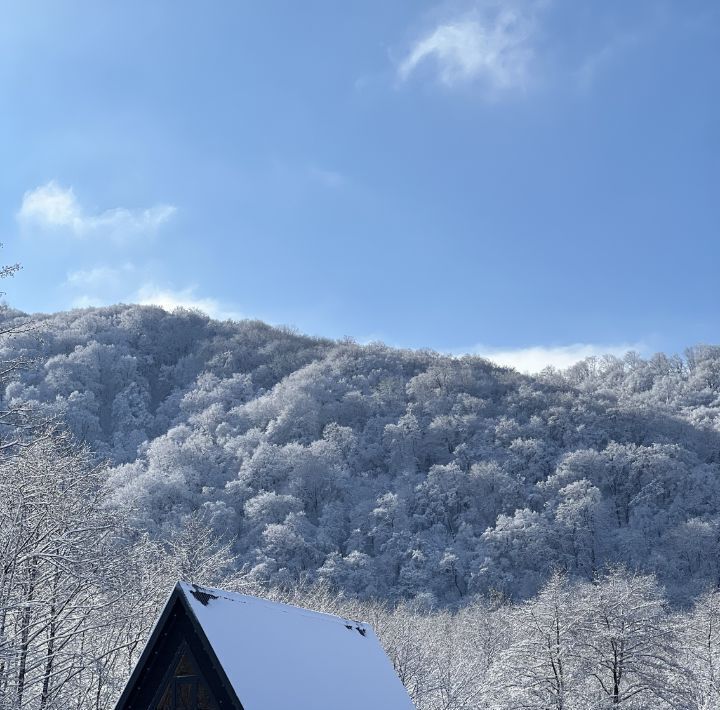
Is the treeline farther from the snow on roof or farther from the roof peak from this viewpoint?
the snow on roof

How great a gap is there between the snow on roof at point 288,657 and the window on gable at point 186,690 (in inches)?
24.1

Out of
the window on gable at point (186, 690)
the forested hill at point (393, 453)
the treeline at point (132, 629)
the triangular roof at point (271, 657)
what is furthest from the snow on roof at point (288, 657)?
the forested hill at point (393, 453)

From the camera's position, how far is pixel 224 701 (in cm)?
907

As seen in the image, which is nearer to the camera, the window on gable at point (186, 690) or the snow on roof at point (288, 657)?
the snow on roof at point (288, 657)

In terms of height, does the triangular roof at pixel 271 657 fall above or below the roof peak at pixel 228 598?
below

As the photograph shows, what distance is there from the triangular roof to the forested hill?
57.5m

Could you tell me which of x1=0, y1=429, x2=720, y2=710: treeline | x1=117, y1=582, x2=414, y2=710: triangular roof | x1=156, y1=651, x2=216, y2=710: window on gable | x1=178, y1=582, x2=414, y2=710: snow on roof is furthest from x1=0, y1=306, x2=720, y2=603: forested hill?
x1=156, y1=651, x2=216, y2=710: window on gable

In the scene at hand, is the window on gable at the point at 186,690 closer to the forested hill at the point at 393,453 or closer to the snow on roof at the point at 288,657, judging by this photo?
the snow on roof at the point at 288,657

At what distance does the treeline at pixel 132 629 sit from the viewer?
17547 mm

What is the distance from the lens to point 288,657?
9867mm

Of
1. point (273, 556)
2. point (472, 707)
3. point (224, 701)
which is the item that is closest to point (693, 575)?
point (273, 556)

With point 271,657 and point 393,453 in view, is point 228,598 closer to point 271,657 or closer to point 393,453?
point 271,657

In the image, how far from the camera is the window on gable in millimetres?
9359

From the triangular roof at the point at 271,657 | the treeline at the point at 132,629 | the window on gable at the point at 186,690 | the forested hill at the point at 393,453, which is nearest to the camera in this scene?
the triangular roof at the point at 271,657
